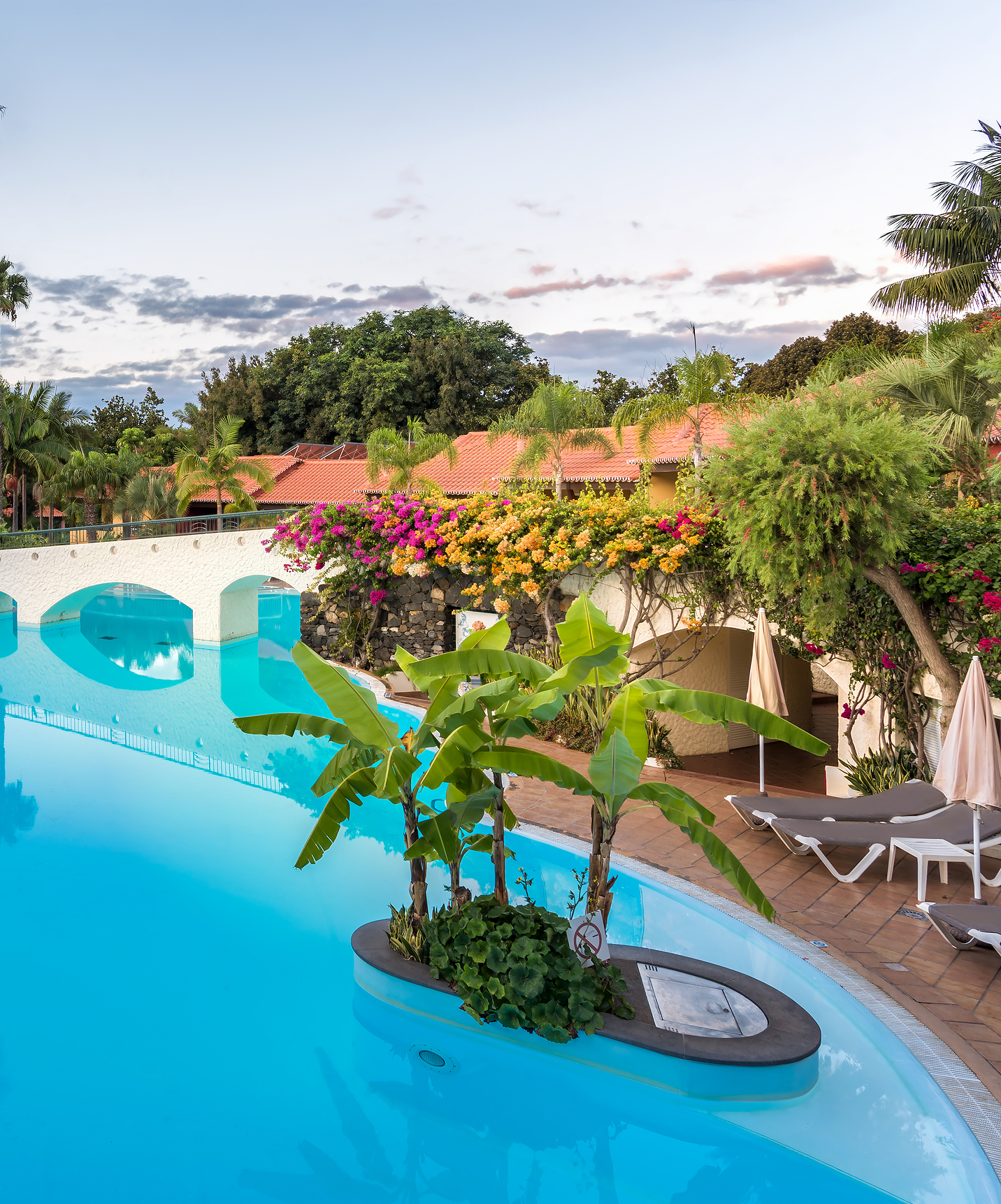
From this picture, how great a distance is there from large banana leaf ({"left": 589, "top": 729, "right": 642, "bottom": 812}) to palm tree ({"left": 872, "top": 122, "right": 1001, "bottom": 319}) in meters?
15.6

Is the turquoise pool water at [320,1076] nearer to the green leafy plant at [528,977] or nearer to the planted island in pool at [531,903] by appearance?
the planted island in pool at [531,903]

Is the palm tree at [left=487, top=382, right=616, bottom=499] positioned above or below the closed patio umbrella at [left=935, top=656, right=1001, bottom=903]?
above

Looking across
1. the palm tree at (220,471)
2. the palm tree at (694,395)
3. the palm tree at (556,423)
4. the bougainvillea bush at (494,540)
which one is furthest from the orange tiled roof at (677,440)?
the palm tree at (220,471)

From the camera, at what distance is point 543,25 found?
13.9m

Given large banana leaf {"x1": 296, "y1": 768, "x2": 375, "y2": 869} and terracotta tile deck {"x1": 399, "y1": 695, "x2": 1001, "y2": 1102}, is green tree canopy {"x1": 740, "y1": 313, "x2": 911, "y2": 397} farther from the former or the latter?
large banana leaf {"x1": 296, "y1": 768, "x2": 375, "y2": 869}

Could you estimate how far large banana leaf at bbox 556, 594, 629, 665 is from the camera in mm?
5793

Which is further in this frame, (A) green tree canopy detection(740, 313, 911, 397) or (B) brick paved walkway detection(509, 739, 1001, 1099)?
(A) green tree canopy detection(740, 313, 911, 397)

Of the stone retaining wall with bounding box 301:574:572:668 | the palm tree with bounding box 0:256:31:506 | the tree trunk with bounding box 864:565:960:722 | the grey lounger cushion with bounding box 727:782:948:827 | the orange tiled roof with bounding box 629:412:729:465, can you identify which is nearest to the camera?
the grey lounger cushion with bounding box 727:782:948:827

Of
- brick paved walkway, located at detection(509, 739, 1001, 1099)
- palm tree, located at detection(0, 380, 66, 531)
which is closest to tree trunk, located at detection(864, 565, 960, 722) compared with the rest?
brick paved walkway, located at detection(509, 739, 1001, 1099)

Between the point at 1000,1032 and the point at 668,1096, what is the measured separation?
221cm

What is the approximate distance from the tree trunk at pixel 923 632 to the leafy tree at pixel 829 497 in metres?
0.01

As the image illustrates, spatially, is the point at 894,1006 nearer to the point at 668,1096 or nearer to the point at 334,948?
the point at 668,1096

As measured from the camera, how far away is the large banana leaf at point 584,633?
5.79 metres

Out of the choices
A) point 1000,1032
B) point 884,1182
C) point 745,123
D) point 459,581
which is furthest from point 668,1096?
point 745,123
